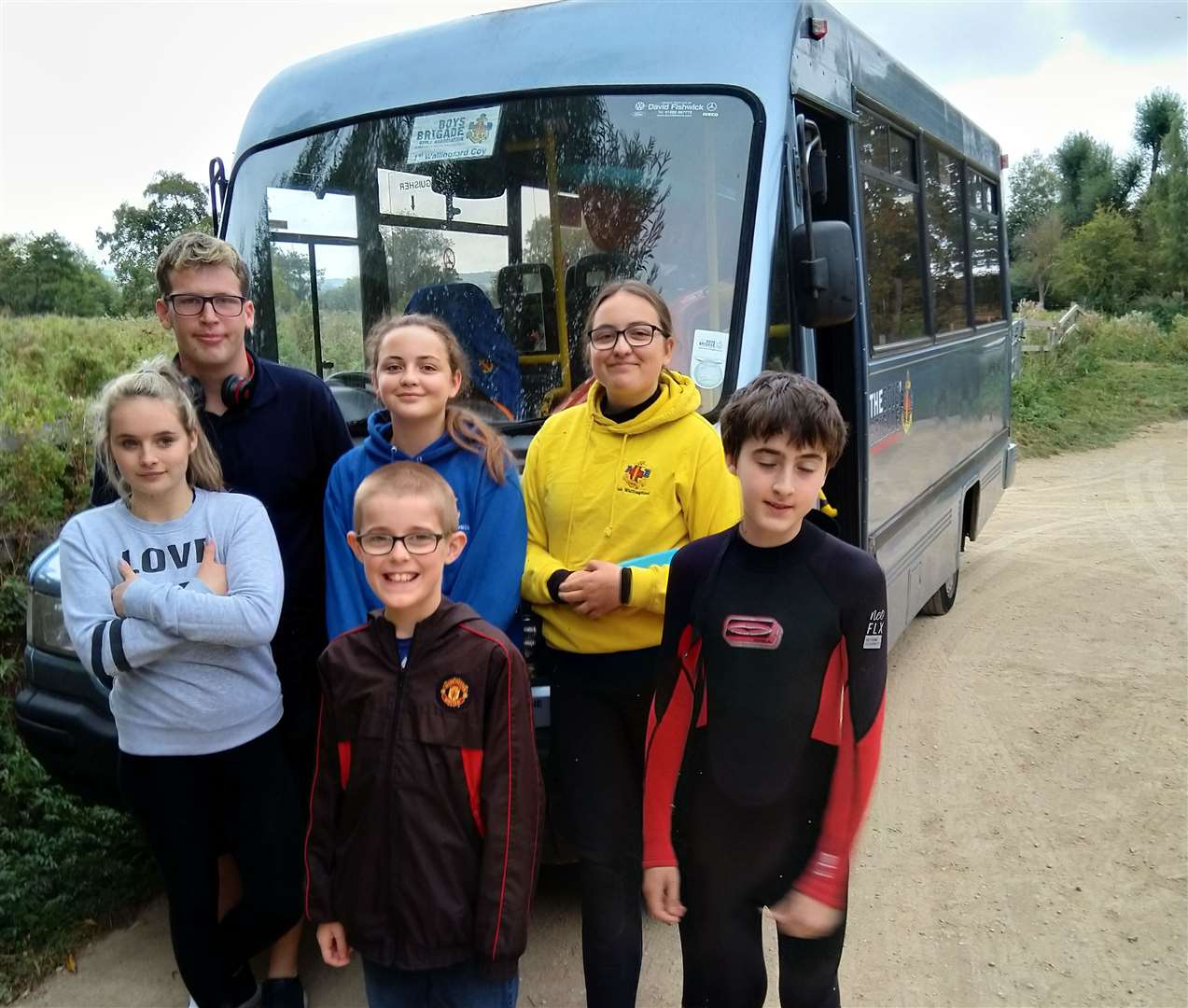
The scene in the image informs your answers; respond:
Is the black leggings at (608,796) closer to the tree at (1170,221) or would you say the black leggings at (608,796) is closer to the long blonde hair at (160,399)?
the long blonde hair at (160,399)

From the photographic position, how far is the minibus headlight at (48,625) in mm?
3320

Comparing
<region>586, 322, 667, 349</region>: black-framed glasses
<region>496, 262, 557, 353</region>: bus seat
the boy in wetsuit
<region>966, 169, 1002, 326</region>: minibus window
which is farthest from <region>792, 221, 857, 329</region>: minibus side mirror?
<region>966, 169, 1002, 326</region>: minibus window

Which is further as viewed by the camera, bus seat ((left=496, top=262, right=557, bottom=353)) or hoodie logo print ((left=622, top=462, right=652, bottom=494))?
bus seat ((left=496, top=262, right=557, bottom=353))

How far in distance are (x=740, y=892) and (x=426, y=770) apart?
711 millimetres

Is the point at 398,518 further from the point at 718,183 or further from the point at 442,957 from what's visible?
the point at 718,183

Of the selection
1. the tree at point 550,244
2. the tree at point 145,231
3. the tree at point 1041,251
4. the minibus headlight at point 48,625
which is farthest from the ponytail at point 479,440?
the tree at point 1041,251

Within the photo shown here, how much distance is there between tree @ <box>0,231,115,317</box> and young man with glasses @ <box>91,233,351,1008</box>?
14524 millimetres

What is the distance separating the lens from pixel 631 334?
2.53m

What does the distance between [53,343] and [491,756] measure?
12068 mm

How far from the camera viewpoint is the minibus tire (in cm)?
707

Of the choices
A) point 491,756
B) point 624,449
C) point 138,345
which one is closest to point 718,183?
point 624,449

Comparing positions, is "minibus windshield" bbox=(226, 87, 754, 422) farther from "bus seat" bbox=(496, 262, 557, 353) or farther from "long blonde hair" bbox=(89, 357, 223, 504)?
"long blonde hair" bbox=(89, 357, 223, 504)

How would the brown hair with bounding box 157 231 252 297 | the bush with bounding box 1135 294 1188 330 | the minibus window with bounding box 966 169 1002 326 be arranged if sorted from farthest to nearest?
the bush with bounding box 1135 294 1188 330, the minibus window with bounding box 966 169 1002 326, the brown hair with bounding box 157 231 252 297

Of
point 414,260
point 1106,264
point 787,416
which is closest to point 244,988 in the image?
point 787,416
